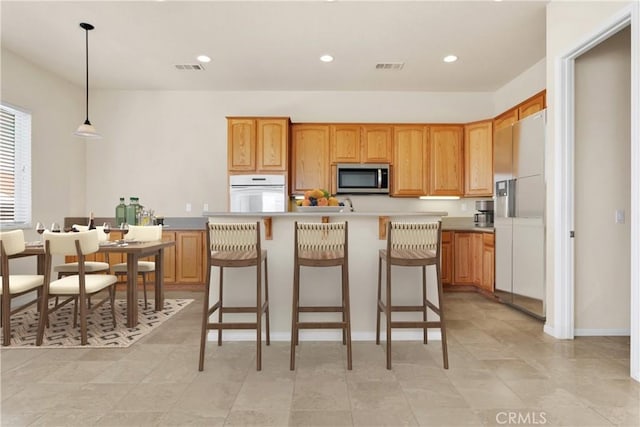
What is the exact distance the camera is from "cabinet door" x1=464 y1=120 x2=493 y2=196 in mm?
4637

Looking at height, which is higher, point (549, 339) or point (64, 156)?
point (64, 156)

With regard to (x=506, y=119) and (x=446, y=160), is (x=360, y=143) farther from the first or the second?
(x=506, y=119)

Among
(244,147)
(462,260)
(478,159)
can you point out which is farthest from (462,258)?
(244,147)

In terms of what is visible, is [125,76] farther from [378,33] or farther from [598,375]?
[598,375]

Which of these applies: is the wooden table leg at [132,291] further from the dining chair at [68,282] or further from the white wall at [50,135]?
the white wall at [50,135]

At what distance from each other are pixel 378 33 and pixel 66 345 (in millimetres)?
3963

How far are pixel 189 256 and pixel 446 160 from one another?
13.0ft

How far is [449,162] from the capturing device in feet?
16.2

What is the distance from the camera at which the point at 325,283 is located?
2.80m

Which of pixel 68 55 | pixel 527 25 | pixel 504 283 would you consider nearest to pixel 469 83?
pixel 527 25

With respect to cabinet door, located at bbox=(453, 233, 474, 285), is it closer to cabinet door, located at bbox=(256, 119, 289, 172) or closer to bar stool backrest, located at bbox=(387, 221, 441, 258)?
bar stool backrest, located at bbox=(387, 221, 441, 258)

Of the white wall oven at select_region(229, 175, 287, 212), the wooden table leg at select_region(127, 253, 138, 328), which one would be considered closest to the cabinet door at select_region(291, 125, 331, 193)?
the white wall oven at select_region(229, 175, 287, 212)

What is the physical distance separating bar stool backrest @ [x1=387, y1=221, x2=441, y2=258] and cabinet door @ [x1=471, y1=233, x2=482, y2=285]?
2.43 metres

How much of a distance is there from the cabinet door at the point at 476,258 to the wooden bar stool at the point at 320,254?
9.35ft
